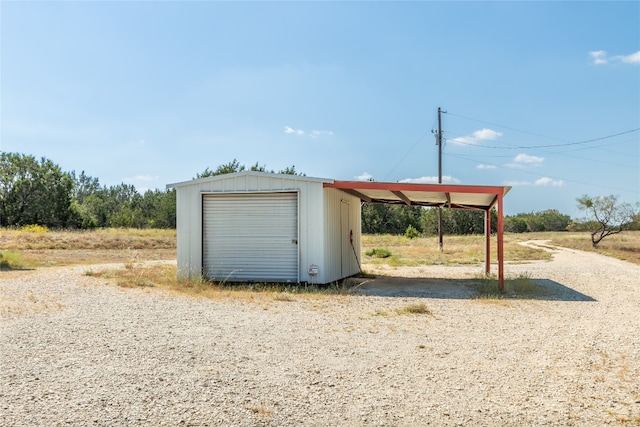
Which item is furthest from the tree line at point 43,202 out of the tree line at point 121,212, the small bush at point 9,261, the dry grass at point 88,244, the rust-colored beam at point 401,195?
the rust-colored beam at point 401,195

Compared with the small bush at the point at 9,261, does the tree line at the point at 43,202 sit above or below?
above

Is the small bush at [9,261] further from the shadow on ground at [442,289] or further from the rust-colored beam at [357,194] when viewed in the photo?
the shadow on ground at [442,289]

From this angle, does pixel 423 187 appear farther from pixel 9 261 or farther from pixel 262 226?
pixel 9 261

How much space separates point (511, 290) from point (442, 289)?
59.9 inches

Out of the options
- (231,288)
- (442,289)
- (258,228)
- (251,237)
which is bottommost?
(442,289)

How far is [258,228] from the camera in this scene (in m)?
12.4

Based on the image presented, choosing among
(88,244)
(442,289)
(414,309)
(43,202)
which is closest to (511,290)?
(442,289)

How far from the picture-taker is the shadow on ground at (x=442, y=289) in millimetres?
10695

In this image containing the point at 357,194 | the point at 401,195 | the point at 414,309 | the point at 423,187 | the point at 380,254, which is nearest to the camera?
the point at 414,309

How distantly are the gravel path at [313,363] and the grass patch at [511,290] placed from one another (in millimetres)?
1233

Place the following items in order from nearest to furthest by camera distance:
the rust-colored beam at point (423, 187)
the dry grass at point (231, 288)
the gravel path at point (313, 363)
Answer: the gravel path at point (313, 363) < the dry grass at point (231, 288) < the rust-colored beam at point (423, 187)

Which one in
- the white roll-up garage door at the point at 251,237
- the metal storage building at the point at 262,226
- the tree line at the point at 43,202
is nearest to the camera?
the metal storage building at the point at 262,226

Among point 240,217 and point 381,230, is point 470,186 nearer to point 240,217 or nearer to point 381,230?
point 240,217

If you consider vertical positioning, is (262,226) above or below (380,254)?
above
